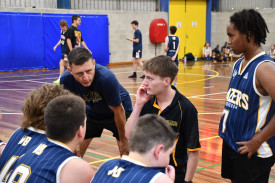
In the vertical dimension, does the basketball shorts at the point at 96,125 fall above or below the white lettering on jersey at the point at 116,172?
below

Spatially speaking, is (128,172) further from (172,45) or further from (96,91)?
(172,45)

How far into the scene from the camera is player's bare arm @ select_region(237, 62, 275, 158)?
2.36 m

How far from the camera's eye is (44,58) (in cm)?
1507

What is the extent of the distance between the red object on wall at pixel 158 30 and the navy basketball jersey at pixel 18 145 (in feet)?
54.6

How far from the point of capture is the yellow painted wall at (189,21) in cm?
2009

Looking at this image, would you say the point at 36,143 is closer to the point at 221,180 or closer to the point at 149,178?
the point at 149,178

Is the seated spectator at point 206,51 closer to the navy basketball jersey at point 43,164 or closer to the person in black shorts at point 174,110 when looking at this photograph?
the person in black shorts at point 174,110

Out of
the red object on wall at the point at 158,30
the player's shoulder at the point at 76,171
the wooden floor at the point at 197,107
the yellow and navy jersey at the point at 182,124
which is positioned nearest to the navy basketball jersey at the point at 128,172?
the player's shoulder at the point at 76,171

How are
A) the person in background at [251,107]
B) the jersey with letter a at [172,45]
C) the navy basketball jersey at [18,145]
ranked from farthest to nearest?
the jersey with letter a at [172,45] → the person in background at [251,107] → the navy basketball jersey at [18,145]

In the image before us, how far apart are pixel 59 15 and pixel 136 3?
4.93 meters

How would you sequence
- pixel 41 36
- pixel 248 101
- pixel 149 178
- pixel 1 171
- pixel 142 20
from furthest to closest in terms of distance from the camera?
1. pixel 142 20
2. pixel 41 36
3. pixel 248 101
4. pixel 1 171
5. pixel 149 178

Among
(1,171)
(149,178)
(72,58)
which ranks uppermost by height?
(72,58)

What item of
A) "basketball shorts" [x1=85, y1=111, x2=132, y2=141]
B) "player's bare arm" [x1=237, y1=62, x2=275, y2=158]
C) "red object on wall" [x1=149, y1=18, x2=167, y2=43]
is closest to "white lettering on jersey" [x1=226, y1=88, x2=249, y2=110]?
"player's bare arm" [x1=237, y1=62, x2=275, y2=158]

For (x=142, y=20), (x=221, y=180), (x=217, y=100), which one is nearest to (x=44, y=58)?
(x=142, y=20)
